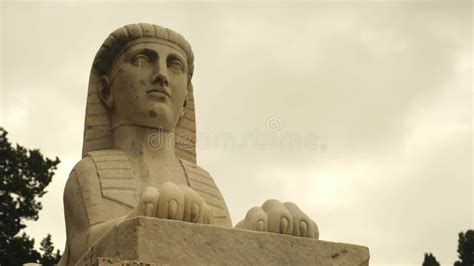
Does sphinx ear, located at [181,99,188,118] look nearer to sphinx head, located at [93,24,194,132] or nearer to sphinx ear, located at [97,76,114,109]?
sphinx head, located at [93,24,194,132]

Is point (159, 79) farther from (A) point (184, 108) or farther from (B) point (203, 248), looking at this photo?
(B) point (203, 248)

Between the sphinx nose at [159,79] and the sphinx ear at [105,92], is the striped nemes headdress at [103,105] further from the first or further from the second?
the sphinx nose at [159,79]

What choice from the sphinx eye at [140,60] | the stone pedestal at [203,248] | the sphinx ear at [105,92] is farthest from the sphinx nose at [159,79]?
the stone pedestal at [203,248]

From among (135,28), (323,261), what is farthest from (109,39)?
(323,261)

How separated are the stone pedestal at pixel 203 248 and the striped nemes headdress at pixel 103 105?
1800 mm

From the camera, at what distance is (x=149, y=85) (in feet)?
18.0

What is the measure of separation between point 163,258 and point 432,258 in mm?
12617

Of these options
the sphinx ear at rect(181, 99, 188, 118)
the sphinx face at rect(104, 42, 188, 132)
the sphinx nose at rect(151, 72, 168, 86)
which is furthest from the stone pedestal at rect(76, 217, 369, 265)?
the sphinx ear at rect(181, 99, 188, 118)

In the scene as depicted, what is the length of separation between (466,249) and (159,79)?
12.0m

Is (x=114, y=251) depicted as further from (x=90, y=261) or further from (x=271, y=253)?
(x=271, y=253)

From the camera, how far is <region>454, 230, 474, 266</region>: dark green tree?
15554 millimetres

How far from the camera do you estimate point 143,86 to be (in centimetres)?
550

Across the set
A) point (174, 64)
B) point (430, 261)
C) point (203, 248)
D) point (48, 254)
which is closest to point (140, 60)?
point (174, 64)

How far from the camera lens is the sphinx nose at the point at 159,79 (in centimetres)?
546
